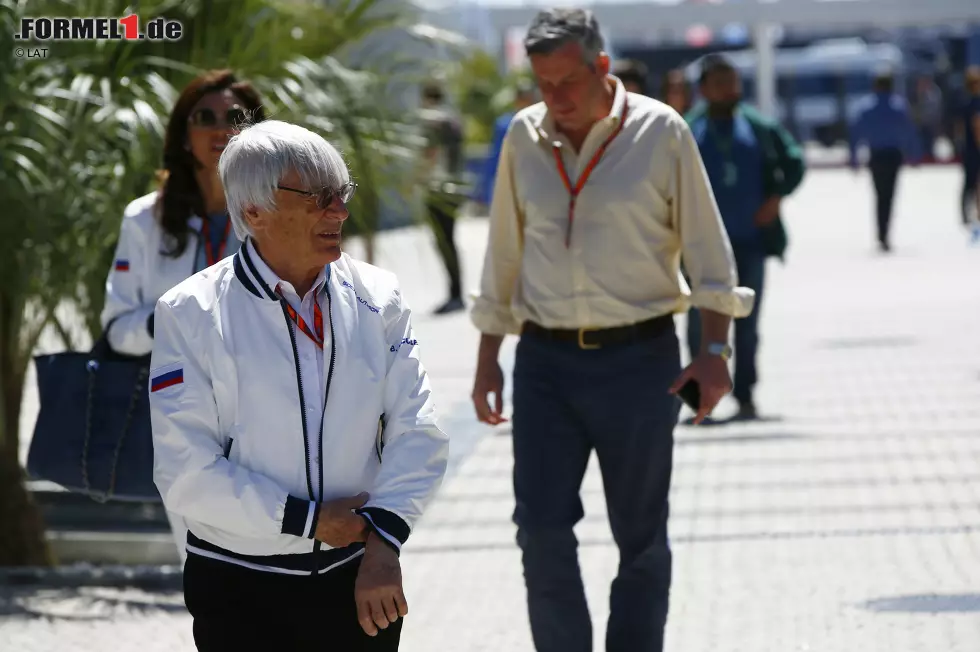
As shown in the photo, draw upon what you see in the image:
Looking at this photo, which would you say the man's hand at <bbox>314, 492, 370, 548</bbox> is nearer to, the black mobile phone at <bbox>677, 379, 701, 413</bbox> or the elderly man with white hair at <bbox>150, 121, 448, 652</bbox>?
the elderly man with white hair at <bbox>150, 121, 448, 652</bbox>

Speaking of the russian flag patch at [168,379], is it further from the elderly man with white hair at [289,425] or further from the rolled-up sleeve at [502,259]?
the rolled-up sleeve at [502,259]

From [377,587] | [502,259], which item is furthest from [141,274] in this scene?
[377,587]

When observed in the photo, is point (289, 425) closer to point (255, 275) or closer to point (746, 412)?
point (255, 275)

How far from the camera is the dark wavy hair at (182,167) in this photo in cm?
440

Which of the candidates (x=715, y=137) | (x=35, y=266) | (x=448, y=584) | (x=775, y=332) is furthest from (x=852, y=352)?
(x=35, y=266)

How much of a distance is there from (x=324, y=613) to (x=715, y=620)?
104 inches

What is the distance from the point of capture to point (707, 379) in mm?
4285

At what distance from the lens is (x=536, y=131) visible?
14.5 ft

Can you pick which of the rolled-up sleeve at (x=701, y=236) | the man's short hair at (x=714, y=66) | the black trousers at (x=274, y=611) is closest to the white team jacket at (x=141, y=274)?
the rolled-up sleeve at (x=701, y=236)

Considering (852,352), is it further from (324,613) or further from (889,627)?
(324,613)

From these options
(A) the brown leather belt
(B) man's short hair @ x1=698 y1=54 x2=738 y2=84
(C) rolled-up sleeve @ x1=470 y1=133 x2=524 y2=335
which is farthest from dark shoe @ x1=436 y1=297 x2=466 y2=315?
(A) the brown leather belt

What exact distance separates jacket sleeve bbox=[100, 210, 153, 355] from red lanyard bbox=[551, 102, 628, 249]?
1.07 m

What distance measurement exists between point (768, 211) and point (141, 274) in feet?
15.9

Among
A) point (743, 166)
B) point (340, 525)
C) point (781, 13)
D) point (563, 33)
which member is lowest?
point (781, 13)
